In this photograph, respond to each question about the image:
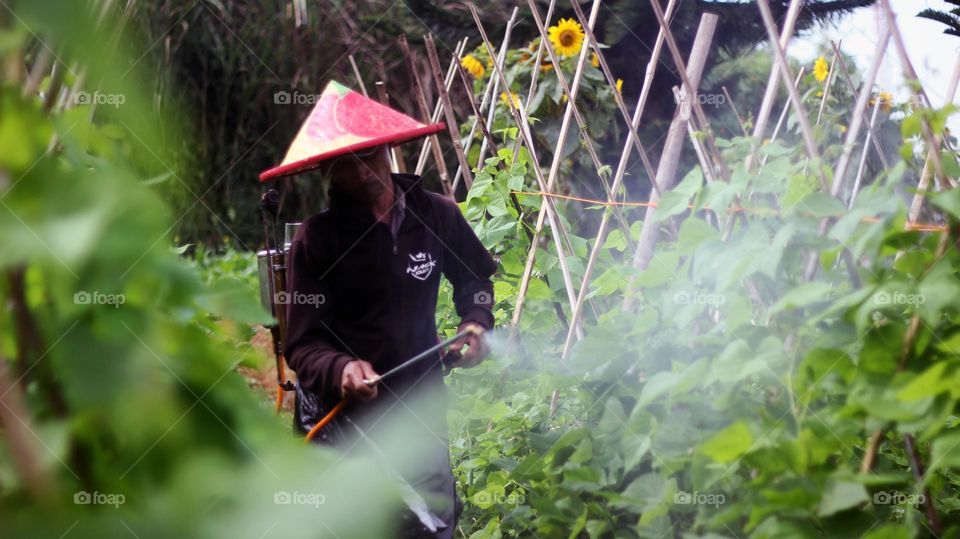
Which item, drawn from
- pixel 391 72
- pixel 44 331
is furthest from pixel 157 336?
pixel 391 72

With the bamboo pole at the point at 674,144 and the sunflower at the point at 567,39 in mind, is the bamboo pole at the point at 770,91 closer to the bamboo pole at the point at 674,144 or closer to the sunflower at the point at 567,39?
the bamboo pole at the point at 674,144

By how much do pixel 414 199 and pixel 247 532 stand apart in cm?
187

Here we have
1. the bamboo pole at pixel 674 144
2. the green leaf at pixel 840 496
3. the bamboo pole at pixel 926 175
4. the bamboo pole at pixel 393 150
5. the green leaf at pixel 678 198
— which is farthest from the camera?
the bamboo pole at pixel 393 150

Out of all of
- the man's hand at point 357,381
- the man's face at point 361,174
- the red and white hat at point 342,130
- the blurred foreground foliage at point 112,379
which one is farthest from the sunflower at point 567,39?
the blurred foreground foliage at point 112,379

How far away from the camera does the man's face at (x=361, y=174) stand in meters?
2.09

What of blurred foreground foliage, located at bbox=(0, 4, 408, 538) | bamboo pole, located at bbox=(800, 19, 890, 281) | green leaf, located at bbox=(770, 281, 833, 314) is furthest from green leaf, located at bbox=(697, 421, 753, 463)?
blurred foreground foliage, located at bbox=(0, 4, 408, 538)

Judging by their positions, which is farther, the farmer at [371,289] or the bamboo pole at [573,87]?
the bamboo pole at [573,87]

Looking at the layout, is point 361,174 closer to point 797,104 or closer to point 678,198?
point 678,198

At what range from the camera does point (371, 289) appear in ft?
6.94

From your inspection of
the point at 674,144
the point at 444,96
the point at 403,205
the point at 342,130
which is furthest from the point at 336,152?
the point at 444,96

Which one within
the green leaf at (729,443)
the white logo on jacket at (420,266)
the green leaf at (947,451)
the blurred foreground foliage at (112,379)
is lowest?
the green leaf at (947,451)

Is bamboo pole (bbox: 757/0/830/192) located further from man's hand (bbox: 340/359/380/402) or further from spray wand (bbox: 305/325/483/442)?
man's hand (bbox: 340/359/380/402)

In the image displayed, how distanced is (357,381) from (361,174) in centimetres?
48

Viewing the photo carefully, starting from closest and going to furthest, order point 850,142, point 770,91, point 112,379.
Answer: point 112,379, point 850,142, point 770,91
